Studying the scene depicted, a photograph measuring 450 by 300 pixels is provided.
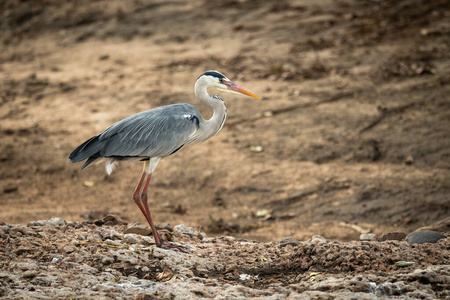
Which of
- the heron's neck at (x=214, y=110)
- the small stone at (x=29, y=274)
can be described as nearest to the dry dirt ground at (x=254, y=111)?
the heron's neck at (x=214, y=110)

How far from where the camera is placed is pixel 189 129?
5805mm

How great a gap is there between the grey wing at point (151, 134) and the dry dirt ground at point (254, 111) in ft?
5.64

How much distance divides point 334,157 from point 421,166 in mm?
1262

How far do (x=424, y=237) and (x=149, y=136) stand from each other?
2.80 meters

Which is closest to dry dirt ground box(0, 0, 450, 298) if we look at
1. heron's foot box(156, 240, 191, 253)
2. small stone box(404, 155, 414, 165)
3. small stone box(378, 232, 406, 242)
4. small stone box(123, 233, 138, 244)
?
small stone box(404, 155, 414, 165)

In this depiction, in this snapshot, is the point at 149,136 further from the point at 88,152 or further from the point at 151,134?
the point at 88,152


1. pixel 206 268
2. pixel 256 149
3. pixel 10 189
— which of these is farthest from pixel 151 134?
pixel 10 189

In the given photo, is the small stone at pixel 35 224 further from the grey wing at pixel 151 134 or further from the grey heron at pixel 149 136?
the grey wing at pixel 151 134

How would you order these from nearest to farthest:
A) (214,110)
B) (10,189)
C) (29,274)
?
(29,274), (214,110), (10,189)

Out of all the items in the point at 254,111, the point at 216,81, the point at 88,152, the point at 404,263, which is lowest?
the point at 254,111

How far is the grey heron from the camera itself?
18.6 feet

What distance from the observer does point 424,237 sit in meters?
5.25

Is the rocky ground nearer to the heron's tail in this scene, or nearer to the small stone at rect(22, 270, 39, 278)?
the small stone at rect(22, 270, 39, 278)

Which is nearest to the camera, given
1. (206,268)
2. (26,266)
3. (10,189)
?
(26,266)
